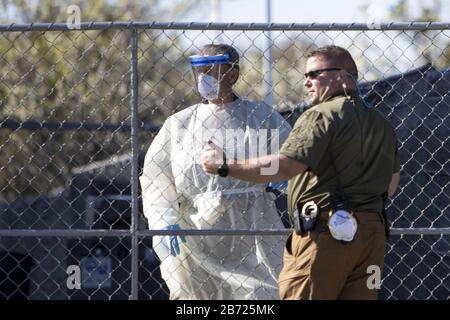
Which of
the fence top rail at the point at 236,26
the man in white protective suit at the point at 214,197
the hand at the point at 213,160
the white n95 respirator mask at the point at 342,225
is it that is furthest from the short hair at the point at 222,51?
the white n95 respirator mask at the point at 342,225

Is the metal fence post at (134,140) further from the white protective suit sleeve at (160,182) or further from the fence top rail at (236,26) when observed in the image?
the white protective suit sleeve at (160,182)

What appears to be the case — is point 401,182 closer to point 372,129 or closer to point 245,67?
point 372,129

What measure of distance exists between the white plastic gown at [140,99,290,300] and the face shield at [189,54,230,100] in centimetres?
13

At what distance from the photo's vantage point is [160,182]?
6395 millimetres

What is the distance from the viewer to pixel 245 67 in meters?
18.8

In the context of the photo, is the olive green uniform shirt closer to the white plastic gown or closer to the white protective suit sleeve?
the white plastic gown

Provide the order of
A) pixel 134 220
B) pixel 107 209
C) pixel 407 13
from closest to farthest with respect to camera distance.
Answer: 1. pixel 134 220
2. pixel 107 209
3. pixel 407 13

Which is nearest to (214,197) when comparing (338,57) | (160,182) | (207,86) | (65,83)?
(160,182)

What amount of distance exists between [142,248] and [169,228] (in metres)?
2.26

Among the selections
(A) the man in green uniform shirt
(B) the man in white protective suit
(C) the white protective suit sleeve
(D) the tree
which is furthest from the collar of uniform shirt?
(D) the tree

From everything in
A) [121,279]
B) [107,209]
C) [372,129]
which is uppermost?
[372,129]

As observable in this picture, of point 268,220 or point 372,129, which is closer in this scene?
point 372,129

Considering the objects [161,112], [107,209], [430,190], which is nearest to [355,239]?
[430,190]

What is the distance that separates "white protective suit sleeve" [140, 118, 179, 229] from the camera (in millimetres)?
6352
